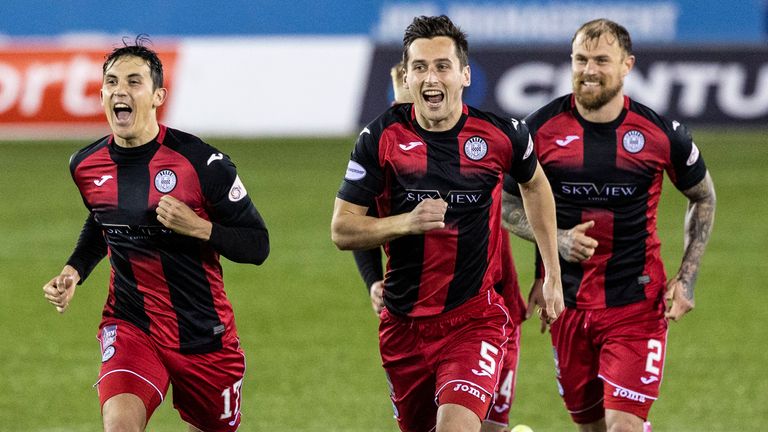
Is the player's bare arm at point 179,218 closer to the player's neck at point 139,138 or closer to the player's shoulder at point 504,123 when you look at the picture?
the player's neck at point 139,138

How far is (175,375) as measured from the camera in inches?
260

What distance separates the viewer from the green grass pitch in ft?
30.5

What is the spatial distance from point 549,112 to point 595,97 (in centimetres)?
28

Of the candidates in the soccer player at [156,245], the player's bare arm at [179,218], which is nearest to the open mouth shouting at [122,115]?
the soccer player at [156,245]

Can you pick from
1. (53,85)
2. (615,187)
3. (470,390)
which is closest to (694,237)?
(615,187)

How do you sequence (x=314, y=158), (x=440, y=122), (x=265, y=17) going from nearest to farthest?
(x=440, y=122)
(x=314, y=158)
(x=265, y=17)

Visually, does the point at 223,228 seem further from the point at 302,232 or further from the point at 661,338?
the point at 302,232

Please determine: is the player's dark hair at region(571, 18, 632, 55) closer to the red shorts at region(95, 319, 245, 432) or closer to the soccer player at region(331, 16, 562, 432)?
the soccer player at region(331, 16, 562, 432)

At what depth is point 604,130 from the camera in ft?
23.7

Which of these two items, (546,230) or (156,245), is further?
(546,230)

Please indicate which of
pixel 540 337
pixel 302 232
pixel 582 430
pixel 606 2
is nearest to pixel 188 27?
pixel 606 2

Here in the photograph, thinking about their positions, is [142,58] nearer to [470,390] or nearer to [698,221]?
[470,390]

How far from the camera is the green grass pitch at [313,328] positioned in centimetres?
930

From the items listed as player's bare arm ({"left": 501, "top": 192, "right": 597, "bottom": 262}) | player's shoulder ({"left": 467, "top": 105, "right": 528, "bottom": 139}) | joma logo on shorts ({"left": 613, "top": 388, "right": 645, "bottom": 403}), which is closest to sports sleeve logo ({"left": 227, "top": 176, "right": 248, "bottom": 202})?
player's shoulder ({"left": 467, "top": 105, "right": 528, "bottom": 139})
